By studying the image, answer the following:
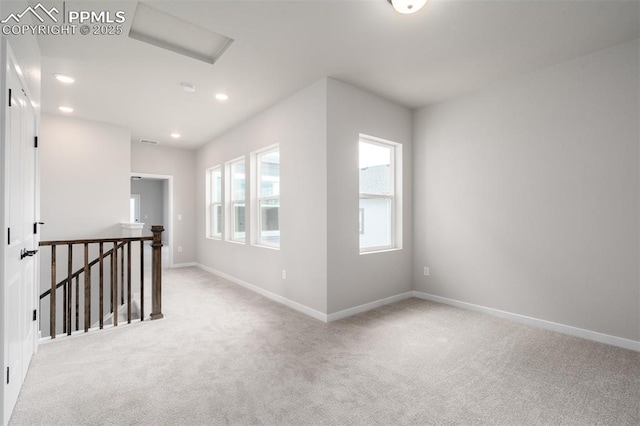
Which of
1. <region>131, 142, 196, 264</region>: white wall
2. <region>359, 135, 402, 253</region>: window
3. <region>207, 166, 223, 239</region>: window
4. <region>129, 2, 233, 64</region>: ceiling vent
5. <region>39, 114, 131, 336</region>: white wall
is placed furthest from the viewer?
<region>131, 142, 196, 264</region>: white wall

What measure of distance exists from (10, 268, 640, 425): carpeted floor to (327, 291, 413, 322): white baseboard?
11 cm

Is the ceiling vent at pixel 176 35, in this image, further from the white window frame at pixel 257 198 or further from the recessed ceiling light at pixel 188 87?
the white window frame at pixel 257 198

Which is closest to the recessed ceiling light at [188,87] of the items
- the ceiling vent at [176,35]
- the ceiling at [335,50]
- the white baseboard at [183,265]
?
the ceiling at [335,50]

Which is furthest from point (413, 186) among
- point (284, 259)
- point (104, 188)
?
point (104, 188)

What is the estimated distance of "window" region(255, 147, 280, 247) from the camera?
15.0 feet

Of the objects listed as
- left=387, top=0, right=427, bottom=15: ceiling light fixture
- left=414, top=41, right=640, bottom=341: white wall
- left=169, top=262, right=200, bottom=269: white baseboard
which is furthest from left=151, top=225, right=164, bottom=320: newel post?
left=169, top=262, right=200, bottom=269: white baseboard

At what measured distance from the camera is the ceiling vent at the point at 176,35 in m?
2.40

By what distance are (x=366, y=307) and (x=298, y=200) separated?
1.51 m

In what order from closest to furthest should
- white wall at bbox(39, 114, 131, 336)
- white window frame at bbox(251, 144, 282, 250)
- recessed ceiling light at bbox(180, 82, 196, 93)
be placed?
recessed ceiling light at bbox(180, 82, 196, 93) → white wall at bbox(39, 114, 131, 336) → white window frame at bbox(251, 144, 282, 250)

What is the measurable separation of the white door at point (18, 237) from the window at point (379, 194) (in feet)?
10.1

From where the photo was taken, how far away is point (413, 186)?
14.1ft

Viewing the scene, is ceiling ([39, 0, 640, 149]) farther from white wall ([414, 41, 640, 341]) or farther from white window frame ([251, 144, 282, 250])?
white window frame ([251, 144, 282, 250])

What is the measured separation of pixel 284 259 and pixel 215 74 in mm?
2279

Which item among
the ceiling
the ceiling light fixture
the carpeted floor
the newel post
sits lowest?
the carpeted floor
